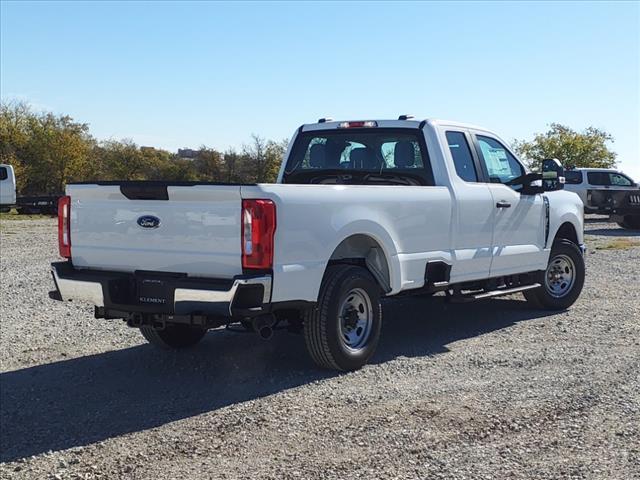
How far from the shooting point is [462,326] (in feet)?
27.1

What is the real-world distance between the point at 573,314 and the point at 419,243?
3.00m

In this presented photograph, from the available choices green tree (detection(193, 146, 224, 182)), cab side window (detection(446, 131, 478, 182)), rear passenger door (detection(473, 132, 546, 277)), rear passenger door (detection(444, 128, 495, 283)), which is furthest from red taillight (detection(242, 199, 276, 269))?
green tree (detection(193, 146, 224, 182))

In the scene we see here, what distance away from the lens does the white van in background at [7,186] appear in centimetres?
3234

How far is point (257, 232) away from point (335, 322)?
1.15 meters

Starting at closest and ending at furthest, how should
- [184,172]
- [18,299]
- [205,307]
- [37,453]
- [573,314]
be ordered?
[37,453]
[205,307]
[573,314]
[18,299]
[184,172]

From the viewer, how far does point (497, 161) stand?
8406mm

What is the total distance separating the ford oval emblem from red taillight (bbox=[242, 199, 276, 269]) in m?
0.78

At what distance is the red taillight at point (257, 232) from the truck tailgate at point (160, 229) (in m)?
0.06

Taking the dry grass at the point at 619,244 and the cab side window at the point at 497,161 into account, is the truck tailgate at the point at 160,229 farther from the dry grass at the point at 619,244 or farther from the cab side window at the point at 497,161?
the dry grass at the point at 619,244

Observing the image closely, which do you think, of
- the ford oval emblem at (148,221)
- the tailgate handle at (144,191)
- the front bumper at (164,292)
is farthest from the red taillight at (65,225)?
the ford oval emblem at (148,221)

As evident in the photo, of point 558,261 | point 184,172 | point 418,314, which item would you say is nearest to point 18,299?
point 418,314

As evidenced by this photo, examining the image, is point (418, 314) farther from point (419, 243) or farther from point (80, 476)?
point (80, 476)

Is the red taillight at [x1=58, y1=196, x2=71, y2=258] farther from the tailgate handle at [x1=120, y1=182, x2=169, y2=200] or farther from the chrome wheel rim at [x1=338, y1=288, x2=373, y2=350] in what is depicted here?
the chrome wheel rim at [x1=338, y1=288, x2=373, y2=350]

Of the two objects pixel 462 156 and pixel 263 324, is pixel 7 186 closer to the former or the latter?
pixel 462 156
